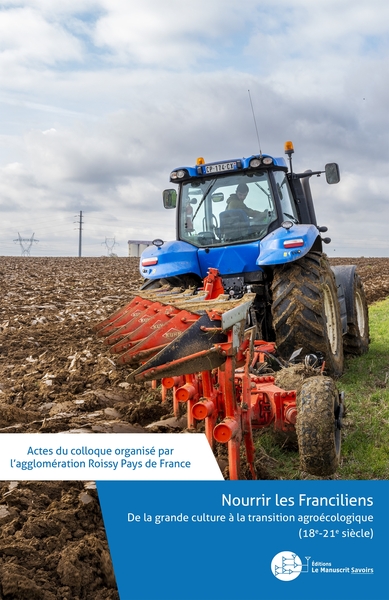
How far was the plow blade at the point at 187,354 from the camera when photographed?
3100 mm

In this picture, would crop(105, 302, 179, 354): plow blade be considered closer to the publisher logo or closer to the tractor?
the tractor

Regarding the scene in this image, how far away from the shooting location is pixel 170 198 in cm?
704

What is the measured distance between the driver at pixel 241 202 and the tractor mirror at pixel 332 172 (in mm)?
1188

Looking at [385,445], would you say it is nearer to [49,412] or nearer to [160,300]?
[160,300]

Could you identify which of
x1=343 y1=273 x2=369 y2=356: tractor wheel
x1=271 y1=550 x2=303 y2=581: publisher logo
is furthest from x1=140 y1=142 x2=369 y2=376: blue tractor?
x1=271 y1=550 x2=303 y2=581: publisher logo

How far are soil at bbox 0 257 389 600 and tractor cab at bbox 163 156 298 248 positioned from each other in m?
1.11

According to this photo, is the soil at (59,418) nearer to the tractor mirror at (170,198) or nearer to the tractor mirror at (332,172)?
the tractor mirror at (170,198)

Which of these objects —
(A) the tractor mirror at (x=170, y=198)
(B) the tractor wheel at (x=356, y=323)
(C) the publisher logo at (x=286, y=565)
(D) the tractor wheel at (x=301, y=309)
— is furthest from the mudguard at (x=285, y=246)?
(C) the publisher logo at (x=286, y=565)

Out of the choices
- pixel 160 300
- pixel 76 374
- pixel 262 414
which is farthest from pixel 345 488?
pixel 76 374

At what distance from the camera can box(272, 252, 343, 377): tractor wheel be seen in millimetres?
5496

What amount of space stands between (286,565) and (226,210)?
4555mm

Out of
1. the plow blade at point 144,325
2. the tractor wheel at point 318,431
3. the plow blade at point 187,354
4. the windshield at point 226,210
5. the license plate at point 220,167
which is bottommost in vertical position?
the tractor wheel at point 318,431

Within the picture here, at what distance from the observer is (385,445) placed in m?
4.32

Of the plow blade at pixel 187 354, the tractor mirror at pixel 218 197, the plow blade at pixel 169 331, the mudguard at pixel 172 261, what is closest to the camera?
the plow blade at pixel 187 354
